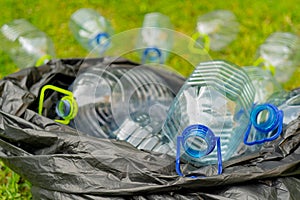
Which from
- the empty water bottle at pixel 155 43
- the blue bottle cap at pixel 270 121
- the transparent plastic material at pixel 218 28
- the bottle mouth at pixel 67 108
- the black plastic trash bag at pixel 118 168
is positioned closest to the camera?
the black plastic trash bag at pixel 118 168

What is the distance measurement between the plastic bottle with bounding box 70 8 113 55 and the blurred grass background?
0.26 metres

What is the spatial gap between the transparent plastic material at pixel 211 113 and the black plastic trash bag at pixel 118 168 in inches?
2.9

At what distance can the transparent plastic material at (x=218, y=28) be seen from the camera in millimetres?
2244

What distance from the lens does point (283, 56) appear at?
2.02m

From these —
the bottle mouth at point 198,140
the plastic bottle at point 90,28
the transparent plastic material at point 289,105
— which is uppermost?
the plastic bottle at point 90,28

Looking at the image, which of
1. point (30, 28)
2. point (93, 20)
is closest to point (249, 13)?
point (93, 20)

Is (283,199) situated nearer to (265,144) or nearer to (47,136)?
(265,144)

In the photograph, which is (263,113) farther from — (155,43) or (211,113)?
(155,43)

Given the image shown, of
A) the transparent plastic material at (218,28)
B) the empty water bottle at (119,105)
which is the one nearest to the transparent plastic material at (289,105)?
the empty water bottle at (119,105)

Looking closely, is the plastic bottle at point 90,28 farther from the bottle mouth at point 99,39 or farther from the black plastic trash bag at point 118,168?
the black plastic trash bag at point 118,168

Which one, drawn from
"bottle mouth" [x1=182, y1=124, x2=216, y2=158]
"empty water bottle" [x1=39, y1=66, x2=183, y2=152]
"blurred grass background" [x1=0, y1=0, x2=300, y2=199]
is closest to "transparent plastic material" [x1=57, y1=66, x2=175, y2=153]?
"empty water bottle" [x1=39, y1=66, x2=183, y2=152]

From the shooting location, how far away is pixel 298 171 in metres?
1.27

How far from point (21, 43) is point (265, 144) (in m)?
1.17

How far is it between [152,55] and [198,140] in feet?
2.03
